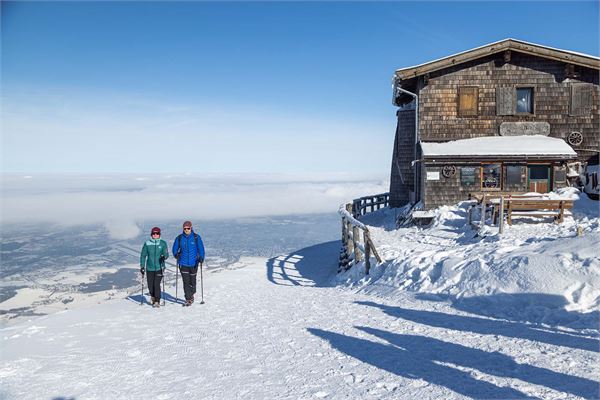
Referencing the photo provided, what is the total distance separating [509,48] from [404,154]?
7851 mm

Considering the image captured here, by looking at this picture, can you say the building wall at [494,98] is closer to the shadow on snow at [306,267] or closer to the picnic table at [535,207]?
the picnic table at [535,207]

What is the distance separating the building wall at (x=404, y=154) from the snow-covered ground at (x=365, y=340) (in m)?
15.5

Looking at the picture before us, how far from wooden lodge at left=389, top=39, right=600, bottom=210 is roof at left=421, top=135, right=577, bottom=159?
0.04 m

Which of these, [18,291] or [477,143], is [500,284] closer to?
[477,143]

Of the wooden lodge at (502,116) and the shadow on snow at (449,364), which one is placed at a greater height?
the wooden lodge at (502,116)

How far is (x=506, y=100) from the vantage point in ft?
67.1

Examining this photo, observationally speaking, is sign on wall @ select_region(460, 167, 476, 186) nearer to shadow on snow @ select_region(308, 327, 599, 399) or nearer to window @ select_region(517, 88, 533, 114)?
window @ select_region(517, 88, 533, 114)

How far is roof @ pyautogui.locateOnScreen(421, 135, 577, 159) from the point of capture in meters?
18.6

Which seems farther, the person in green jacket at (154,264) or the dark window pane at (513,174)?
the dark window pane at (513,174)

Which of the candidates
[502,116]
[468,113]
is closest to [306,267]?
[468,113]

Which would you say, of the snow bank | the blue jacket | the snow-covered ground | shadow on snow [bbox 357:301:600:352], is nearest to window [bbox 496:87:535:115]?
the snow bank

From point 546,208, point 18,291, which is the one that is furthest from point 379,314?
point 18,291

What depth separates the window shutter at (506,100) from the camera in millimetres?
20422

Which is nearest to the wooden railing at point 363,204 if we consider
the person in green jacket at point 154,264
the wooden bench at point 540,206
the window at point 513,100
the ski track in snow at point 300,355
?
the window at point 513,100
